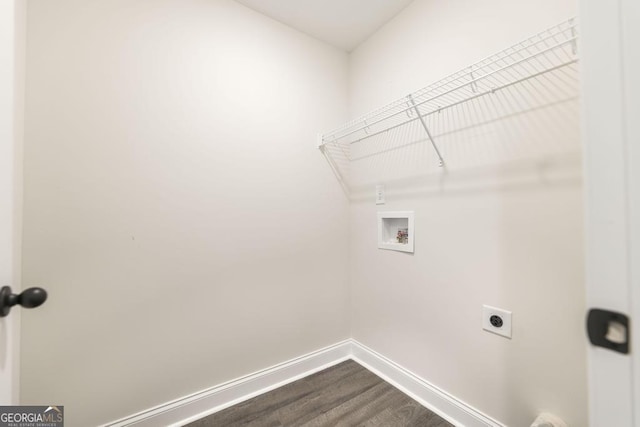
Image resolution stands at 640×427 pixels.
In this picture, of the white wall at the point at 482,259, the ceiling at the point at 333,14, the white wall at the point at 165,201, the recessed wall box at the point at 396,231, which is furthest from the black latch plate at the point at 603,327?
the ceiling at the point at 333,14

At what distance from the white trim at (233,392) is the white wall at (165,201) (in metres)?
0.06

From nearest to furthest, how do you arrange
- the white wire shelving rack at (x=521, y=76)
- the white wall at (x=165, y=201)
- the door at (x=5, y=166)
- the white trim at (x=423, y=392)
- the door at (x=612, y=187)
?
1. the door at (x=612, y=187)
2. the door at (x=5, y=166)
3. the white wire shelving rack at (x=521, y=76)
4. the white wall at (x=165, y=201)
5. the white trim at (x=423, y=392)

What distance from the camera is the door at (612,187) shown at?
1.26 feet

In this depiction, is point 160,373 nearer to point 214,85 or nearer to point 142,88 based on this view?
point 142,88

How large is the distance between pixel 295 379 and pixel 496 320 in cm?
131

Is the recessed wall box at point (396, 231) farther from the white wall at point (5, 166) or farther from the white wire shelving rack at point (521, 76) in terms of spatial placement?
the white wall at point (5, 166)

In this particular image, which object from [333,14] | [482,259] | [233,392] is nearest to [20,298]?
[233,392]

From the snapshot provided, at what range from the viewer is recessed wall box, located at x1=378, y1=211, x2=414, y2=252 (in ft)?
5.03

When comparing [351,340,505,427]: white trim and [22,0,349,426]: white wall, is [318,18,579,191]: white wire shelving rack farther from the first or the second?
[351,340,505,427]: white trim

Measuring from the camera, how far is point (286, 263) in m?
1.69

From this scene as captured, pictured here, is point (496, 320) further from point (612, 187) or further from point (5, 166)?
point (5, 166)

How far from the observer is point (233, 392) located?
1.46 meters

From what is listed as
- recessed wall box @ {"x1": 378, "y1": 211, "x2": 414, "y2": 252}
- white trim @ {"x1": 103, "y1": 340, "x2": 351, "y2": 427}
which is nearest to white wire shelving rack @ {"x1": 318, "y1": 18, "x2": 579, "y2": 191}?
recessed wall box @ {"x1": 378, "y1": 211, "x2": 414, "y2": 252}

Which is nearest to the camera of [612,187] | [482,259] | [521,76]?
[612,187]
